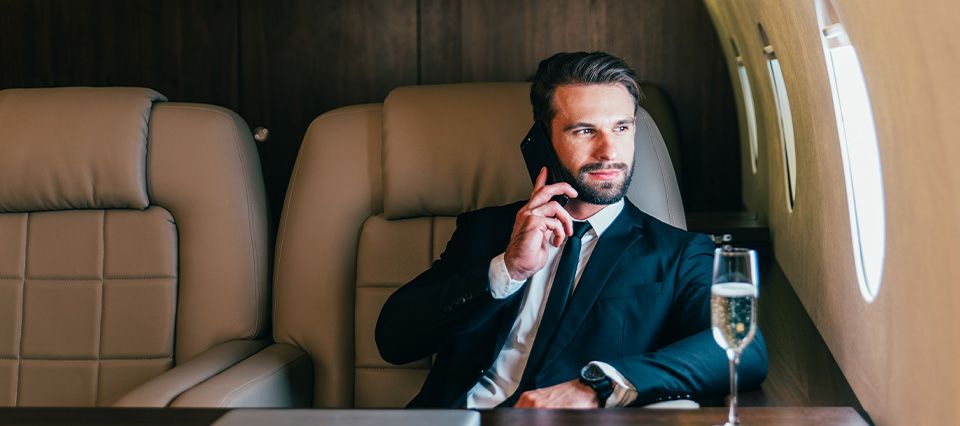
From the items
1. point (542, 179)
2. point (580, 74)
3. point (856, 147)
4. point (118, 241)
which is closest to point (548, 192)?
point (542, 179)

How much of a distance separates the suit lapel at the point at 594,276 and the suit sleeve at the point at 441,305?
0.13 m

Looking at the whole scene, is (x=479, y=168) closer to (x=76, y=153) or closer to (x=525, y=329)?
(x=525, y=329)

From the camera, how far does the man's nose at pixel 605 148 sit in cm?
211

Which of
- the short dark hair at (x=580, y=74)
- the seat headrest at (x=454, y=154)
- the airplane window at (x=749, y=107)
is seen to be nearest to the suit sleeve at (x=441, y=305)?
the seat headrest at (x=454, y=154)

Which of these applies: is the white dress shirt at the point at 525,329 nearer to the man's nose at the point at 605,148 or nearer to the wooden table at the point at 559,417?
the man's nose at the point at 605,148

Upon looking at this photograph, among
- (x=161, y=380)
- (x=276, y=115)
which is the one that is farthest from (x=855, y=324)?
(x=276, y=115)

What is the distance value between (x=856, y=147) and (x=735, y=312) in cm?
85

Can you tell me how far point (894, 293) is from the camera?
163cm

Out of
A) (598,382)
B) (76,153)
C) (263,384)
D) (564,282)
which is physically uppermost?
(76,153)

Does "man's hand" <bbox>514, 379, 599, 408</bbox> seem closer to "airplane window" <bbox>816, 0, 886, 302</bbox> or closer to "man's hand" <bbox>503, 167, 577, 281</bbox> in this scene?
"man's hand" <bbox>503, 167, 577, 281</bbox>

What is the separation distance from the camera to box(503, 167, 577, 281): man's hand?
200cm

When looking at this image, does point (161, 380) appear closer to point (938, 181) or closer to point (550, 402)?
point (550, 402)

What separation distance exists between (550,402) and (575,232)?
422 mm

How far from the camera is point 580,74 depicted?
2174 millimetres
